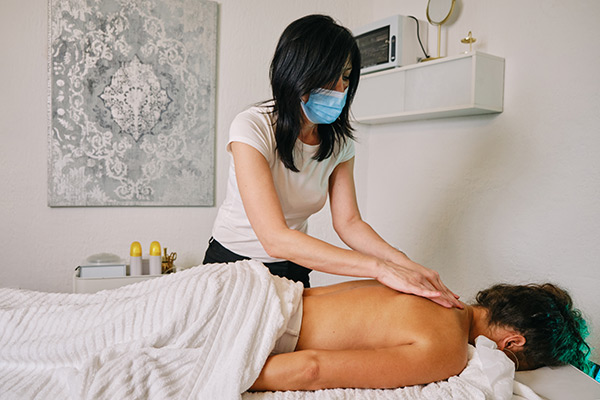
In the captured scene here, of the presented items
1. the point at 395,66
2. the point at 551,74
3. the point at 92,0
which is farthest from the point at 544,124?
the point at 92,0

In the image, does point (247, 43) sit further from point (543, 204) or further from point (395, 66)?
point (543, 204)

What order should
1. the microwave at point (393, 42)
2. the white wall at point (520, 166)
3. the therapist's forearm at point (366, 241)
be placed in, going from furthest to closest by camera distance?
the microwave at point (393, 42) → the white wall at point (520, 166) → the therapist's forearm at point (366, 241)

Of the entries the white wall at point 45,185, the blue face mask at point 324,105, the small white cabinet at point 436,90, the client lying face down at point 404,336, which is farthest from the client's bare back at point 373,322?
the white wall at point 45,185

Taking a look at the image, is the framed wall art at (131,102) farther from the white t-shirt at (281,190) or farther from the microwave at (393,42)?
the white t-shirt at (281,190)

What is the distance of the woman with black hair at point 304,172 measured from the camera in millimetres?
1280

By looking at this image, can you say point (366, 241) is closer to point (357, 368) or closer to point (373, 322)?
point (373, 322)

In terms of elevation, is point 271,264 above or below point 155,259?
above

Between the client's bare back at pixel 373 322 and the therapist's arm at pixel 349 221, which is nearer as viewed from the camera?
the client's bare back at pixel 373 322

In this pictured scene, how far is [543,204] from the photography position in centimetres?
208

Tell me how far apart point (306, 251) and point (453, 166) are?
1.50 meters

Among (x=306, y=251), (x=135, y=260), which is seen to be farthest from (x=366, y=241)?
(x=135, y=260)

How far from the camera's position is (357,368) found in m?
1.08

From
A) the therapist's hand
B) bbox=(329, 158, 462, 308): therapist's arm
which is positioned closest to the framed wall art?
bbox=(329, 158, 462, 308): therapist's arm

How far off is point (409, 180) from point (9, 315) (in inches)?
85.7
